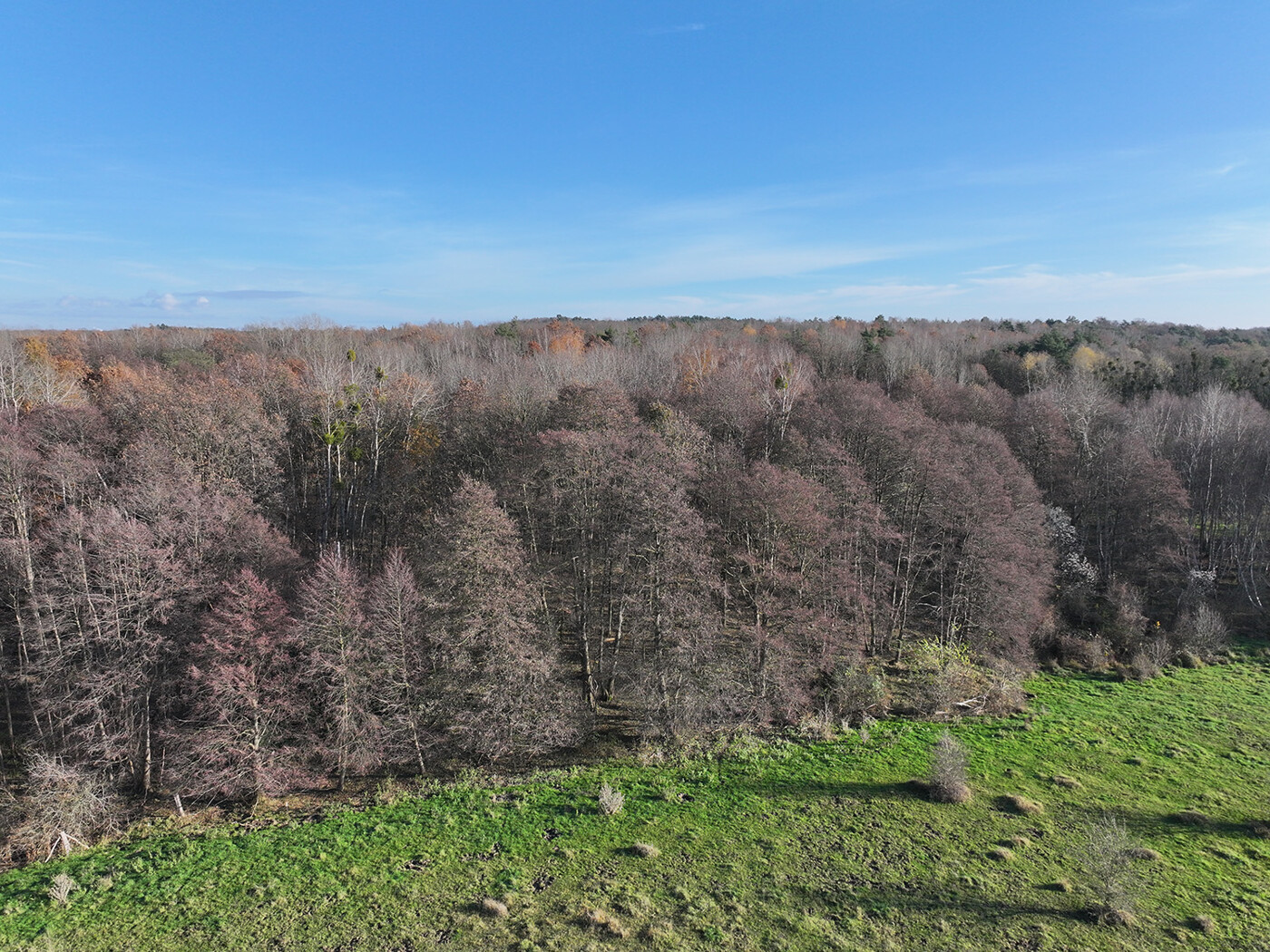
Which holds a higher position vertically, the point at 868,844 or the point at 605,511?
the point at 605,511

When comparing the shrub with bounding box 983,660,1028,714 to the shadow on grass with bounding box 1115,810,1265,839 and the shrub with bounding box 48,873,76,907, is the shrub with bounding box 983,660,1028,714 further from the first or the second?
the shrub with bounding box 48,873,76,907

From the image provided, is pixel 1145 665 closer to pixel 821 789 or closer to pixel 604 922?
pixel 821 789

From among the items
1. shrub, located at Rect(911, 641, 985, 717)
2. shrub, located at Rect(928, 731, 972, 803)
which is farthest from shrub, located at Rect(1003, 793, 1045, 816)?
shrub, located at Rect(911, 641, 985, 717)

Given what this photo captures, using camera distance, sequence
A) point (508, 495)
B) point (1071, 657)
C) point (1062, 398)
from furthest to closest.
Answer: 1. point (1062, 398)
2. point (1071, 657)
3. point (508, 495)

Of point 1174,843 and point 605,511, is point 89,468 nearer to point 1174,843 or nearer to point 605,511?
point 605,511

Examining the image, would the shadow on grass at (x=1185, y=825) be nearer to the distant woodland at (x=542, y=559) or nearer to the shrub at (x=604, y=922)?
the distant woodland at (x=542, y=559)


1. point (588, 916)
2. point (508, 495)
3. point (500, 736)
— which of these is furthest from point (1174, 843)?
point (508, 495)

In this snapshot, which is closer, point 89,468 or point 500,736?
point 500,736
